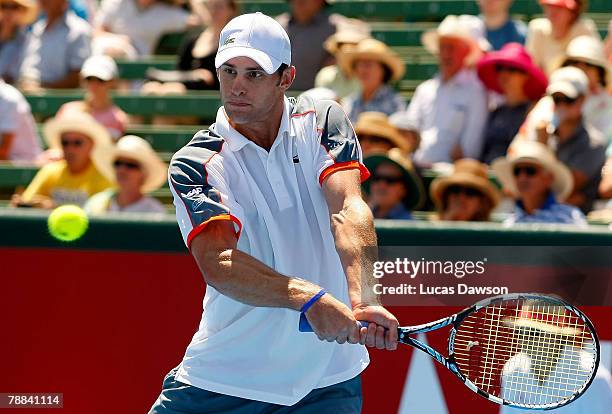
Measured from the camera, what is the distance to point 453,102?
304 inches

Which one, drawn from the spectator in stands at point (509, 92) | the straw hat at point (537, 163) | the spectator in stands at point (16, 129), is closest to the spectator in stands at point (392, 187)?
the straw hat at point (537, 163)

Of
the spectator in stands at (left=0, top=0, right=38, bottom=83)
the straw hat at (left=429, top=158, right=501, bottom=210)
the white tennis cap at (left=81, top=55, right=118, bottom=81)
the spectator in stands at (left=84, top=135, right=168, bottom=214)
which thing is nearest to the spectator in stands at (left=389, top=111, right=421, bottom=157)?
the straw hat at (left=429, top=158, right=501, bottom=210)

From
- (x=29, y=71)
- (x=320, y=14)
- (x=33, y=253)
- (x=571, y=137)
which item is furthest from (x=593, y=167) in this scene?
(x=29, y=71)

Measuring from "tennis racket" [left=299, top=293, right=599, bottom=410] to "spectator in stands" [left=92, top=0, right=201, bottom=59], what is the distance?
19.1 feet

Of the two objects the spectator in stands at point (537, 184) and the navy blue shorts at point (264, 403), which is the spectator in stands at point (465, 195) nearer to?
the spectator in stands at point (537, 184)

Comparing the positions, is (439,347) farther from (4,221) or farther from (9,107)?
(9,107)

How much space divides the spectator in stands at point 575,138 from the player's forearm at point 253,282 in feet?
11.2

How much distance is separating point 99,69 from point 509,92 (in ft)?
9.20

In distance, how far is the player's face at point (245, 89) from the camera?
3807mm

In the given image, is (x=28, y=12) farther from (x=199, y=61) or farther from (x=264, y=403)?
(x=264, y=403)

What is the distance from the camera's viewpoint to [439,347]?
5.41 meters

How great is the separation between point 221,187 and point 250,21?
0.51 metres

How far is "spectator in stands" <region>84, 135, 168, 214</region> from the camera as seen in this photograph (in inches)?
280

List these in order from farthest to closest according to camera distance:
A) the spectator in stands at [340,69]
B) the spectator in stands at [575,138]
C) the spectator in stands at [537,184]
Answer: the spectator in stands at [340,69] → the spectator in stands at [575,138] → the spectator in stands at [537,184]
